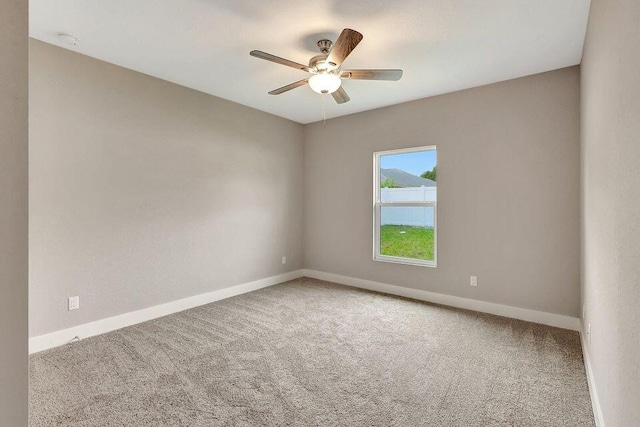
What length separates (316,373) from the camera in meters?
2.32

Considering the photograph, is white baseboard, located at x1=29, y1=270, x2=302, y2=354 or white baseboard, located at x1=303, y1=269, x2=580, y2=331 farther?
white baseboard, located at x1=303, y1=269, x2=580, y2=331

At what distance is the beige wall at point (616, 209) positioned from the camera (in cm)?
106

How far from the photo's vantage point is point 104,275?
3053 millimetres

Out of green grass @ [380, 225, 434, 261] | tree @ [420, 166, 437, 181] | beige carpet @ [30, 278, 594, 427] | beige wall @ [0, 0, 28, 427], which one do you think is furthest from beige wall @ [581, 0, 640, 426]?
green grass @ [380, 225, 434, 261]

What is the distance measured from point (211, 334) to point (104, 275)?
3.96ft

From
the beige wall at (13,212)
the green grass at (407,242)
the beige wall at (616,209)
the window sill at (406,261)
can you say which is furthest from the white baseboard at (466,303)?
the beige wall at (13,212)

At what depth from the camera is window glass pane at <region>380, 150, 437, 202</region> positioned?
411 cm

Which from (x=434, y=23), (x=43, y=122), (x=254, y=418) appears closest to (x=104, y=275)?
(x=43, y=122)

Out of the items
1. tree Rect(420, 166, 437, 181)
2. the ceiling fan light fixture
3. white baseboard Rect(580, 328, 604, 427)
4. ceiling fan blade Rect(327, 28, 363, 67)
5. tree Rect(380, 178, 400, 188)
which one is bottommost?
white baseboard Rect(580, 328, 604, 427)

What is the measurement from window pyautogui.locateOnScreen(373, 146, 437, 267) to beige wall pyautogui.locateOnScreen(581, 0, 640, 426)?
211cm

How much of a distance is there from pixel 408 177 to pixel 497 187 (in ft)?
3.78

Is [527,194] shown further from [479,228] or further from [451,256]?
[451,256]

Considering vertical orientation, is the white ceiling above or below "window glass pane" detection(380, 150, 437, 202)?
above

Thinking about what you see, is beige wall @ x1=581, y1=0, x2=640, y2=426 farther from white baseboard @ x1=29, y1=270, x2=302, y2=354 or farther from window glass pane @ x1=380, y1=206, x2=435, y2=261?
white baseboard @ x1=29, y1=270, x2=302, y2=354
